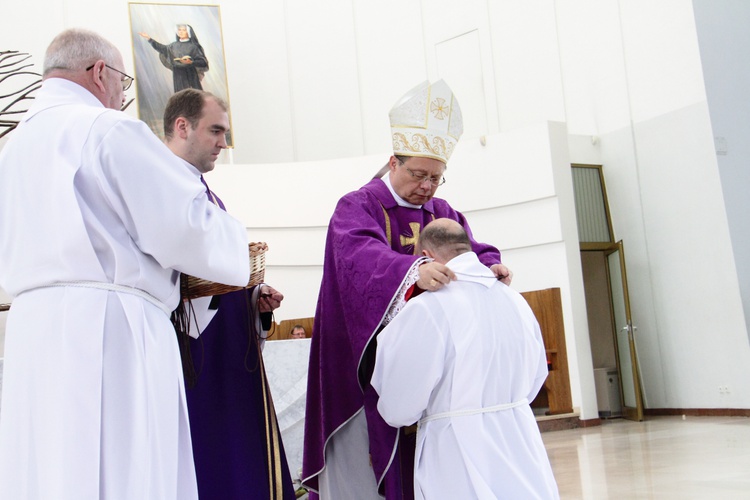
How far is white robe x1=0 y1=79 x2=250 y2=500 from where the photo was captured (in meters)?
2.04

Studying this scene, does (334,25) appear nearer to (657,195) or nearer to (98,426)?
(657,195)

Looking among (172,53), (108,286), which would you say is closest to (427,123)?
(108,286)

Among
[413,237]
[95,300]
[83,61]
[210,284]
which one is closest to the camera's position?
[95,300]

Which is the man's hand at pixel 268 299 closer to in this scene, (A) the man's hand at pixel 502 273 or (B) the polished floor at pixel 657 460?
(A) the man's hand at pixel 502 273

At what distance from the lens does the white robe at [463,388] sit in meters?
2.78

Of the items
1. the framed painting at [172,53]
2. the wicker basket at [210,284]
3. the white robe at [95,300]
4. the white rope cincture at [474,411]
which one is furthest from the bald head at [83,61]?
the framed painting at [172,53]

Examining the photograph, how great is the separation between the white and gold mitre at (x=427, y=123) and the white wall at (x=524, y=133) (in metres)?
7.50

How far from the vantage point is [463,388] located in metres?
2.83

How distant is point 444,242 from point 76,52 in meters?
1.46

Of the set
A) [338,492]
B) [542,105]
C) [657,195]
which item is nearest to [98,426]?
[338,492]

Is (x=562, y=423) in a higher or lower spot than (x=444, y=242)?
lower

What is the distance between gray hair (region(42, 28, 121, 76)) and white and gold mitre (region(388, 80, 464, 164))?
1502 millimetres

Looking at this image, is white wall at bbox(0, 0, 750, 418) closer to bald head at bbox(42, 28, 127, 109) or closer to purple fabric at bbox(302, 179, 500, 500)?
purple fabric at bbox(302, 179, 500, 500)

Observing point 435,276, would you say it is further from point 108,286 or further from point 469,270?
point 108,286
